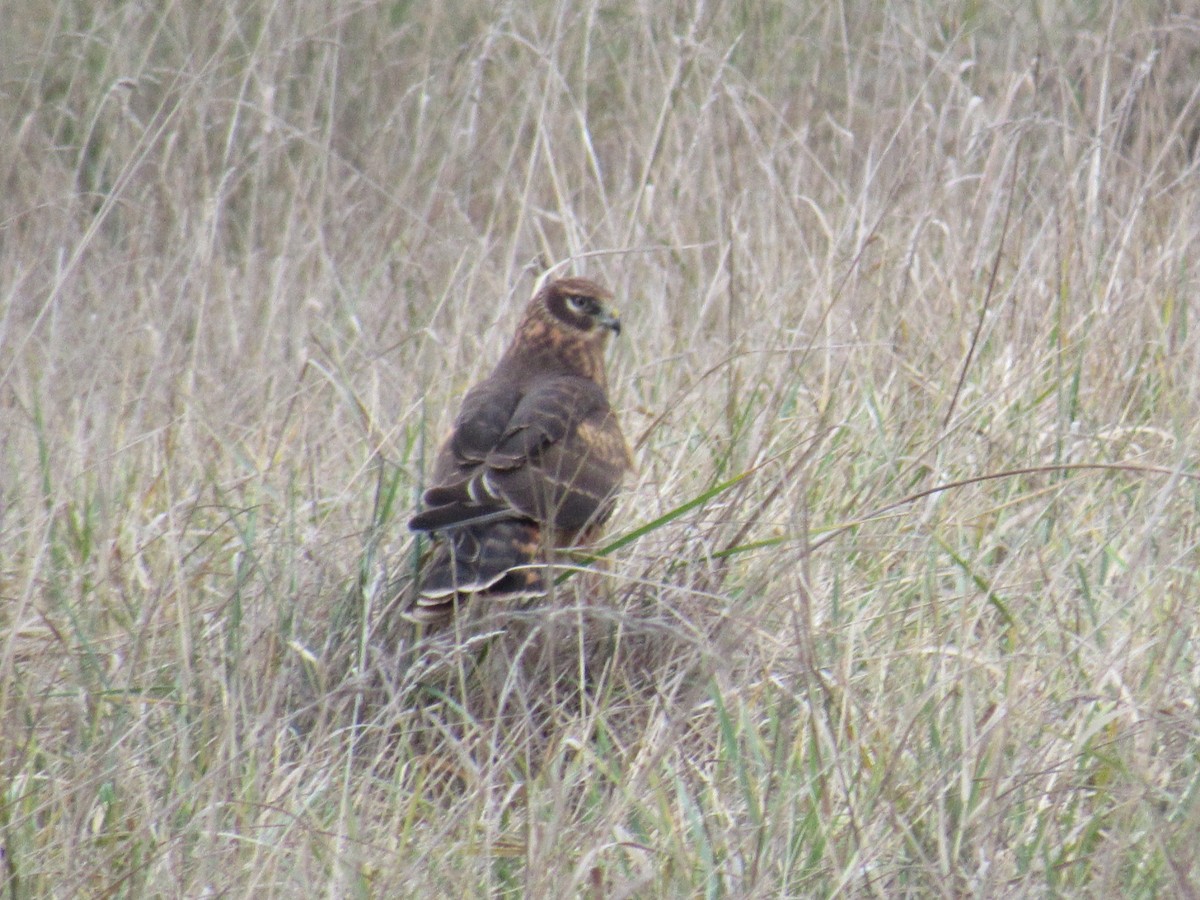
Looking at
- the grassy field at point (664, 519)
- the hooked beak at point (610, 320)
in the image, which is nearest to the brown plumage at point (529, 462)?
the hooked beak at point (610, 320)

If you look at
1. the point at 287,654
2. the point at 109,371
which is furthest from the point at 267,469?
the point at 109,371

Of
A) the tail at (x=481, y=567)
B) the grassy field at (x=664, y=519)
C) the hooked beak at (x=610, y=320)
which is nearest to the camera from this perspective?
the grassy field at (x=664, y=519)

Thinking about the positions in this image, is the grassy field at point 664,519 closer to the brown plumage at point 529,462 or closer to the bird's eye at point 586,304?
Result: the brown plumage at point 529,462

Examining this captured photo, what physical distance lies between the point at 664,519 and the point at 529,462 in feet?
1.76

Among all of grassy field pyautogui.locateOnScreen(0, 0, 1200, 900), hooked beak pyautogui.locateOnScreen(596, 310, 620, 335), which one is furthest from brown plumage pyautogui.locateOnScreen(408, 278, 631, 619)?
grassy field pyautogui.locateOnScreen(0, 0, 1200, 900)

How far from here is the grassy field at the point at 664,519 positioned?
248cm

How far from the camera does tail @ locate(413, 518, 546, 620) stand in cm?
320

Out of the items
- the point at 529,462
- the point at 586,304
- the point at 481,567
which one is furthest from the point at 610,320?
the point at 481,567

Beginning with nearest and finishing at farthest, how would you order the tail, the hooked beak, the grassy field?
the grassy field < the tail < the hooked beak

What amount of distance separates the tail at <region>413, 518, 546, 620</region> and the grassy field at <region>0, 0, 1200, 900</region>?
10 cm

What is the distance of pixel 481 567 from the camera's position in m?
3.26

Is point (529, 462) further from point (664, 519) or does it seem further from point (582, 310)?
point (582, 310)

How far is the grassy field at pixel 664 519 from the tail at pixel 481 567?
0.32ft

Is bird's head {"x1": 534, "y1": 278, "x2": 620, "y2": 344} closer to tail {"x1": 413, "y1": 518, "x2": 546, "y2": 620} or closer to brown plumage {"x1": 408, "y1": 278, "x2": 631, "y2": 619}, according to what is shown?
brown plumage {"x1": 408, "y1": 278, "x2": 631, "y2": 619}
